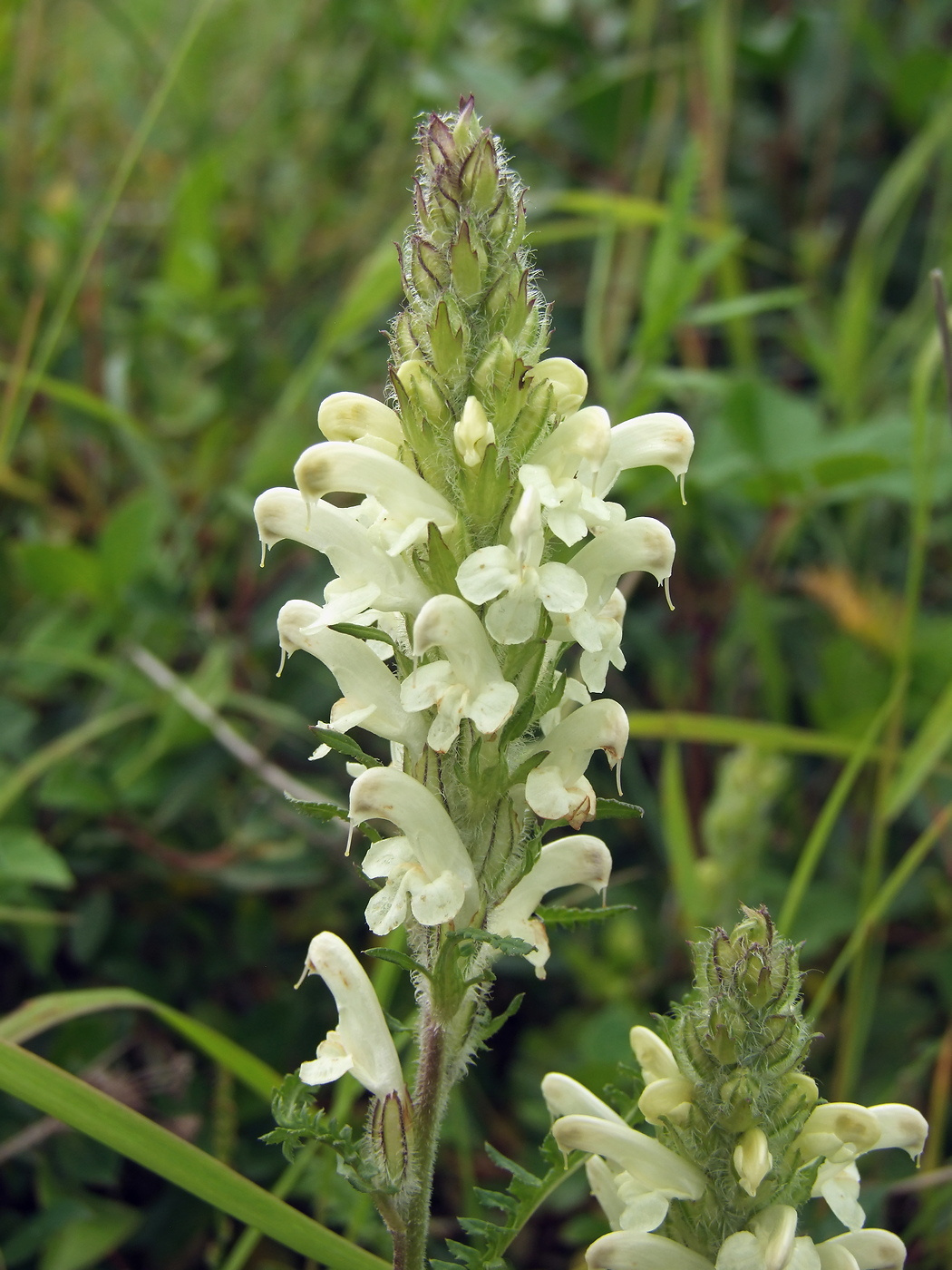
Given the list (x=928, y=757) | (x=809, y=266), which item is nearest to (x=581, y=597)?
(x=928, y=757)

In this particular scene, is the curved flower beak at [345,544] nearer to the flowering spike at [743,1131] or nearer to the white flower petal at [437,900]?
the white flower petal at [437,900]

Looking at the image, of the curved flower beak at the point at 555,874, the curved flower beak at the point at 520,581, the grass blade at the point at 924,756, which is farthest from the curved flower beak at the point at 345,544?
the grass blade at the point at 924,756

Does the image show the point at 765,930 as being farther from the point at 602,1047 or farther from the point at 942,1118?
the point at 942,1118

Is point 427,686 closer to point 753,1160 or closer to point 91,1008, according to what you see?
point 753,1160

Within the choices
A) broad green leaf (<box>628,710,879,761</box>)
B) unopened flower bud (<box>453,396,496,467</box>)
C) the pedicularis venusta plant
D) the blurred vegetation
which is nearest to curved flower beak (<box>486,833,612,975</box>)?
the pedicularis venusta plant

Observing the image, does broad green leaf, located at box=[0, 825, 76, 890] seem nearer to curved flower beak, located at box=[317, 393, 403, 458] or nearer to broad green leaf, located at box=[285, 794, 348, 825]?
broad green leaf, located at box=[285, 794, 348, 825]

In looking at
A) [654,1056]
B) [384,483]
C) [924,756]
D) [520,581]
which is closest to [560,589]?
[520,581]
